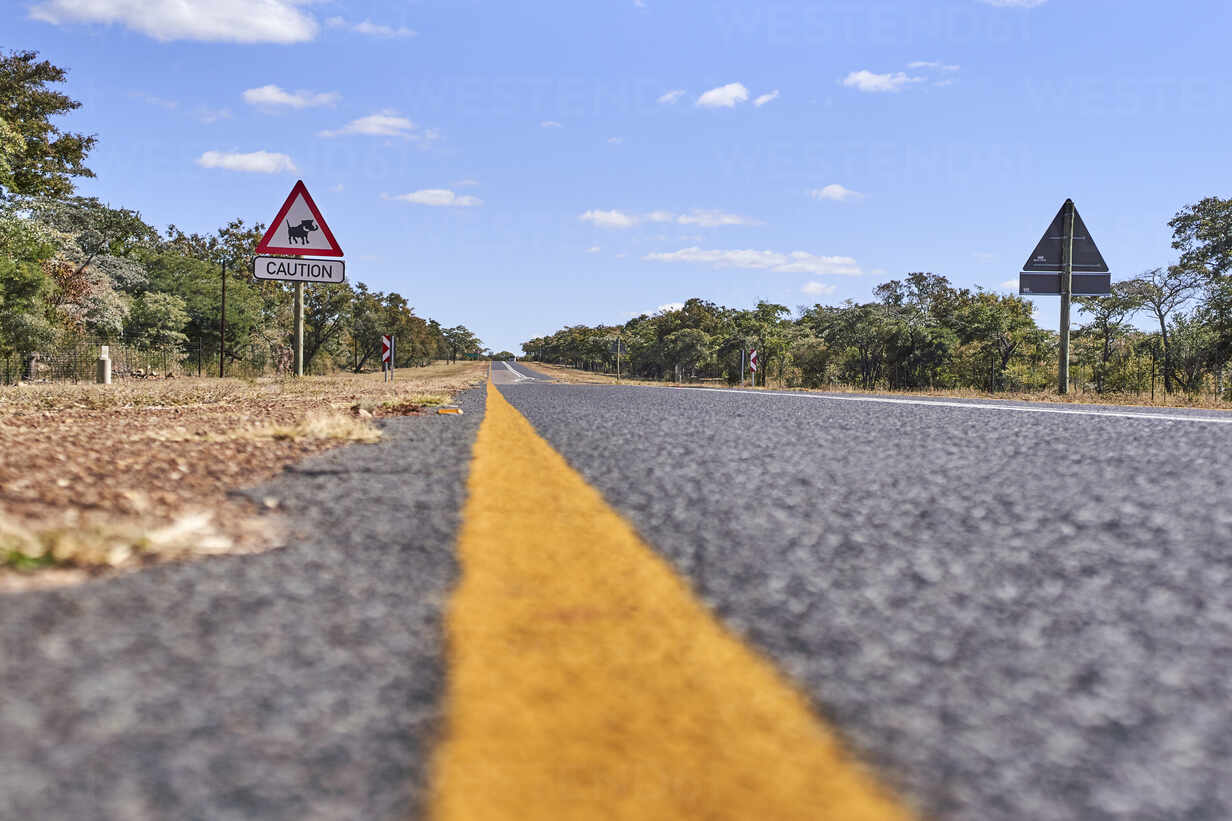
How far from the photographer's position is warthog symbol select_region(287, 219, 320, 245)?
32.2ft

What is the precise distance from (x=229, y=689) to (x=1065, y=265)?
17857 millimetres

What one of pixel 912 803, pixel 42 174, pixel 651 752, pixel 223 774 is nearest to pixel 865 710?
pixel 912 803

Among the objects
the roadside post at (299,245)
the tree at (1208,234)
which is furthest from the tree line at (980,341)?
the roadside post at (299,245)

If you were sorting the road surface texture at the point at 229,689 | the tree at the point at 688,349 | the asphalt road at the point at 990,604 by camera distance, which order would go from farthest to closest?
1. the tree at the point at 688,349
2. the asphalt road at the point at 990,604
3. the road surface texture at the point at 229,689

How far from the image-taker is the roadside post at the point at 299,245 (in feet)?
31.8

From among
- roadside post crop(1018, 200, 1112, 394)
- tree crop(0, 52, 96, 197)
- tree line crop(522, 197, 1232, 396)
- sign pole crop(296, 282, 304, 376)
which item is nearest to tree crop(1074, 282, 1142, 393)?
tree line crop(522, 197, 1232, 396)

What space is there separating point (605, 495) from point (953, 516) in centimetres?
103

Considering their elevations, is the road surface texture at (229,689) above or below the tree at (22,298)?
below

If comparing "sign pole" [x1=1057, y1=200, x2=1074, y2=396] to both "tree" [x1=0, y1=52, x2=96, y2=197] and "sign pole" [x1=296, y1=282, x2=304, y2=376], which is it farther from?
"tree" [x1=0, y1=52, x2=96, y2=197]

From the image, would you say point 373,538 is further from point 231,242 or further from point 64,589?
point 231,242

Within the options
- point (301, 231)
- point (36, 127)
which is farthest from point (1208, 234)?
point (36, 127)

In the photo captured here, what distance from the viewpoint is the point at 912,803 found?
0.77 metres

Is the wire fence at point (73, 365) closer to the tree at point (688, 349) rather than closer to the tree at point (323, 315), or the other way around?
the tree at point (323, 315)

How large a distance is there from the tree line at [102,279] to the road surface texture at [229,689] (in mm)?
24526
